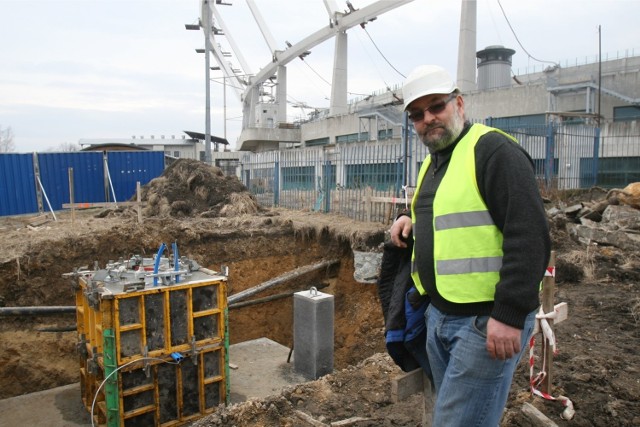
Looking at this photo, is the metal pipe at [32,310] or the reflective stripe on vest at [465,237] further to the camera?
the metal pipe at [32,310]

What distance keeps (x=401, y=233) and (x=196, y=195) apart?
12875mm

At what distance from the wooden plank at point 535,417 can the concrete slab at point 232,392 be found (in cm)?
415

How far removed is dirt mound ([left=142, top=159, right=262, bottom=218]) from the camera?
13.6 meters

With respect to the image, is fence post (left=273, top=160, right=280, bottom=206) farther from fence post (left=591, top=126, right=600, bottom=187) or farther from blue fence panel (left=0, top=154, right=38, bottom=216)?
fence post (left=591, top=126, right=600, bottom=187)

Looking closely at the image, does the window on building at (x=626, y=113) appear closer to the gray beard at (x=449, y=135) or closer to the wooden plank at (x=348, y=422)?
the wooden plank at (x=348, y=422)

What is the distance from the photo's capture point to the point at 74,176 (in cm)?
1559

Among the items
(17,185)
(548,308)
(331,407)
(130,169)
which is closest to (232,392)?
(331,407)

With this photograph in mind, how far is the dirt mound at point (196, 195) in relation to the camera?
13.6m

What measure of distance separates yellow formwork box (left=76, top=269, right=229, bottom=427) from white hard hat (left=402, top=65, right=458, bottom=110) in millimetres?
4037

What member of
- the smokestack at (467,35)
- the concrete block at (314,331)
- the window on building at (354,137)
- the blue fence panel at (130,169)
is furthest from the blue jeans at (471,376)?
the window on building at (354,137)

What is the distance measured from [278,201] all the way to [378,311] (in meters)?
7.59

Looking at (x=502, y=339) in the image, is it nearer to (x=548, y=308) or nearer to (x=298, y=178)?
(x=548, y=308)

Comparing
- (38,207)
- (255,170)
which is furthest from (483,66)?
(38,207)

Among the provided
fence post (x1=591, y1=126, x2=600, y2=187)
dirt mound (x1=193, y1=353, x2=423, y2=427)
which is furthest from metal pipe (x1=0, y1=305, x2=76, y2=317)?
fence post (x1=591, y1=126, x2=600, y2=187)
